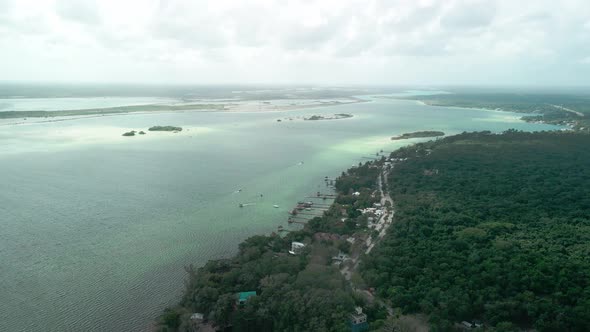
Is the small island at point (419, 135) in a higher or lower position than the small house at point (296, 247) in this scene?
higher

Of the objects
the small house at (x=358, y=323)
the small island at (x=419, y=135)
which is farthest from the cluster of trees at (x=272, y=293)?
the small island at (x=419, y=135)

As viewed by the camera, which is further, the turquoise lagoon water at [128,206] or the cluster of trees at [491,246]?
the turquoise lagoon water at [128,206]

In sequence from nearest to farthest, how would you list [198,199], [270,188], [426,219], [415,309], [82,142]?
[415,309] < [426,219] < [198,199] < [270,188] < [82,142]

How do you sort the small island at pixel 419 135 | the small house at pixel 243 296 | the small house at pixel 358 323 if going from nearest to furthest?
→ the small house at pixel 358 323, the small house at pixel 243 296, the small island at pixel 419 135

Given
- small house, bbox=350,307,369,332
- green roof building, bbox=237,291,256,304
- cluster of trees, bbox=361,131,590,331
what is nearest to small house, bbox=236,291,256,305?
green roof building, bbox=237,291,256,304

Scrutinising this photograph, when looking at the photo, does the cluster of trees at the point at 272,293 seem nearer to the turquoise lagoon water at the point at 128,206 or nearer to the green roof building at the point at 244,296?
the green roof building at the point at 244,296

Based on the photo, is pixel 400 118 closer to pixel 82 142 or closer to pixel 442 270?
pixel 82 142

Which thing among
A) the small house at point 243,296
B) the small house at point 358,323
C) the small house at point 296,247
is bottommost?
the small house at point 358,323

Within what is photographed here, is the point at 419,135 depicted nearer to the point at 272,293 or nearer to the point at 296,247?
the point at 296,247

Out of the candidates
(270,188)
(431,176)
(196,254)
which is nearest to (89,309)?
(196,254)
